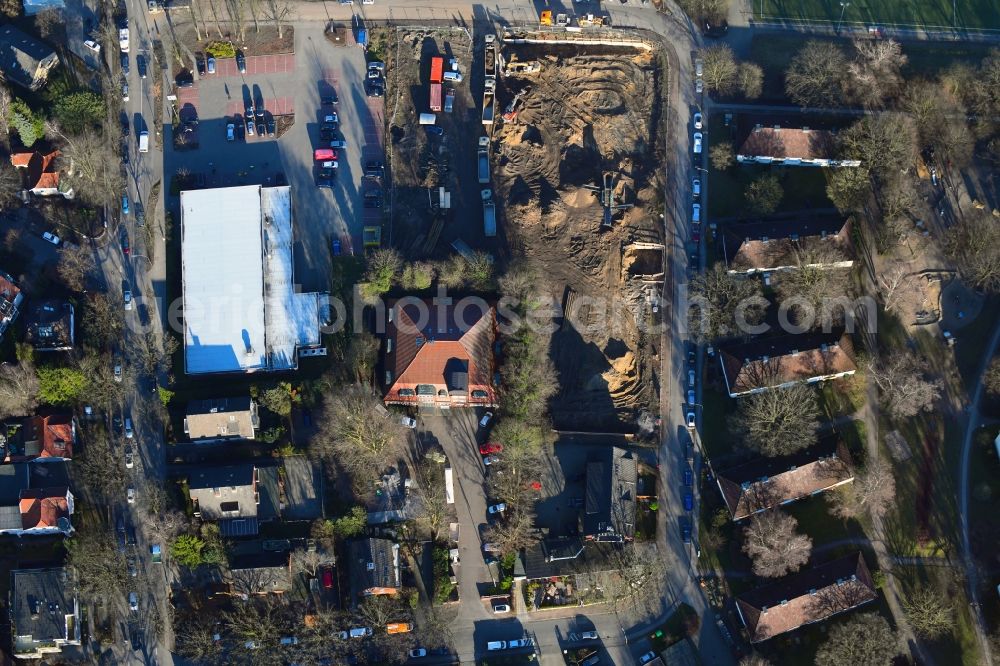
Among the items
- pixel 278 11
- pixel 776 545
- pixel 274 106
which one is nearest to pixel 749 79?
pixel 776 545

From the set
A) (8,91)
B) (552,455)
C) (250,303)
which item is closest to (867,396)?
(552,455)

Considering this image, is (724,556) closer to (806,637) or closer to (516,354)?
(806,637)

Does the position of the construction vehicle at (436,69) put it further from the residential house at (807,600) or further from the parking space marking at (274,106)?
the residential house at (807,600)

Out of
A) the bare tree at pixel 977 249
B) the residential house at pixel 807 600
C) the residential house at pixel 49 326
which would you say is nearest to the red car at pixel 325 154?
the residential house at pixel 49 326

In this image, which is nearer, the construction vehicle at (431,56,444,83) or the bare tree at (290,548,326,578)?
the bare tree at (290,548,326,578)

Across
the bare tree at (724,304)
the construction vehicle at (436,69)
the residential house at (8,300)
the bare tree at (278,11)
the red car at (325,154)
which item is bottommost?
the bare tree at (724,304)

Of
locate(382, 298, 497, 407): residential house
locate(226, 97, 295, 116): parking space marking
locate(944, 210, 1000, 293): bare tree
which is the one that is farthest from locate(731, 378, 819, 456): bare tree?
locate(226, 97, 295, 116): parking space marking

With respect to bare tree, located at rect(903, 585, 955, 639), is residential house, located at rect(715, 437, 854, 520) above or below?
above

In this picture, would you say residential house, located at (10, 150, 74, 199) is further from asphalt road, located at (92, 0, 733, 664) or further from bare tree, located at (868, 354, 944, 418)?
bare tree, located at (868, 354, 944, 418)
